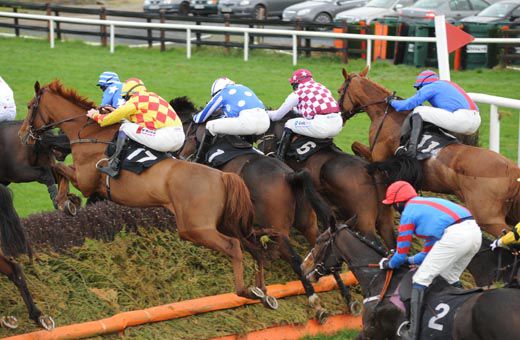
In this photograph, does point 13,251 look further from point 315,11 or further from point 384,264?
point 315,11

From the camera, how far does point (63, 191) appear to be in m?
10.2

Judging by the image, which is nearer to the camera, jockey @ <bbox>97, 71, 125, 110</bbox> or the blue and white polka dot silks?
the blue and white polka dot silks

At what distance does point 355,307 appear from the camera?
1009 cm

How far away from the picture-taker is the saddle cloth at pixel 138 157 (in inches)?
377

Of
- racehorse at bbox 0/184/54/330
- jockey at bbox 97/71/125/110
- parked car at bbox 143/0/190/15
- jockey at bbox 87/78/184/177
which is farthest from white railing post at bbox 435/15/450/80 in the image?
parked car at bbox 143/0/190/15

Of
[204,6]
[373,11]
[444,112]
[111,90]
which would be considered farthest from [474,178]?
[204,6]

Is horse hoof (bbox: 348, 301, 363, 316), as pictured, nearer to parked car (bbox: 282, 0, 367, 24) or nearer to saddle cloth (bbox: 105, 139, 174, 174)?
saddle cloth (bbox: 105, 139, 174, 174)

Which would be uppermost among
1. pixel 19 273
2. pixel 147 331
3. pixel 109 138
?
pixel 109 138

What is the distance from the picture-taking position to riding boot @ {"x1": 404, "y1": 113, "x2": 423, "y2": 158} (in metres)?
10.8

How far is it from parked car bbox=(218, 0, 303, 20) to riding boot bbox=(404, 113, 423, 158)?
17.9 m

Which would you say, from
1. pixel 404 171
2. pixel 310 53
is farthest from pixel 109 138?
pixel 310 53

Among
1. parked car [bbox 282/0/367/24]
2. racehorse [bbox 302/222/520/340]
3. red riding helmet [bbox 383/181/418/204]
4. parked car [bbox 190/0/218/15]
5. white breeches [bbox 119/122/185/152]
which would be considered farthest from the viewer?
parked car [bbox 190/0/218/15]

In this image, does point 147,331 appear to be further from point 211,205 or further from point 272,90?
point 272,90

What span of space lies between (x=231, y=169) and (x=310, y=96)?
4.56 feet
